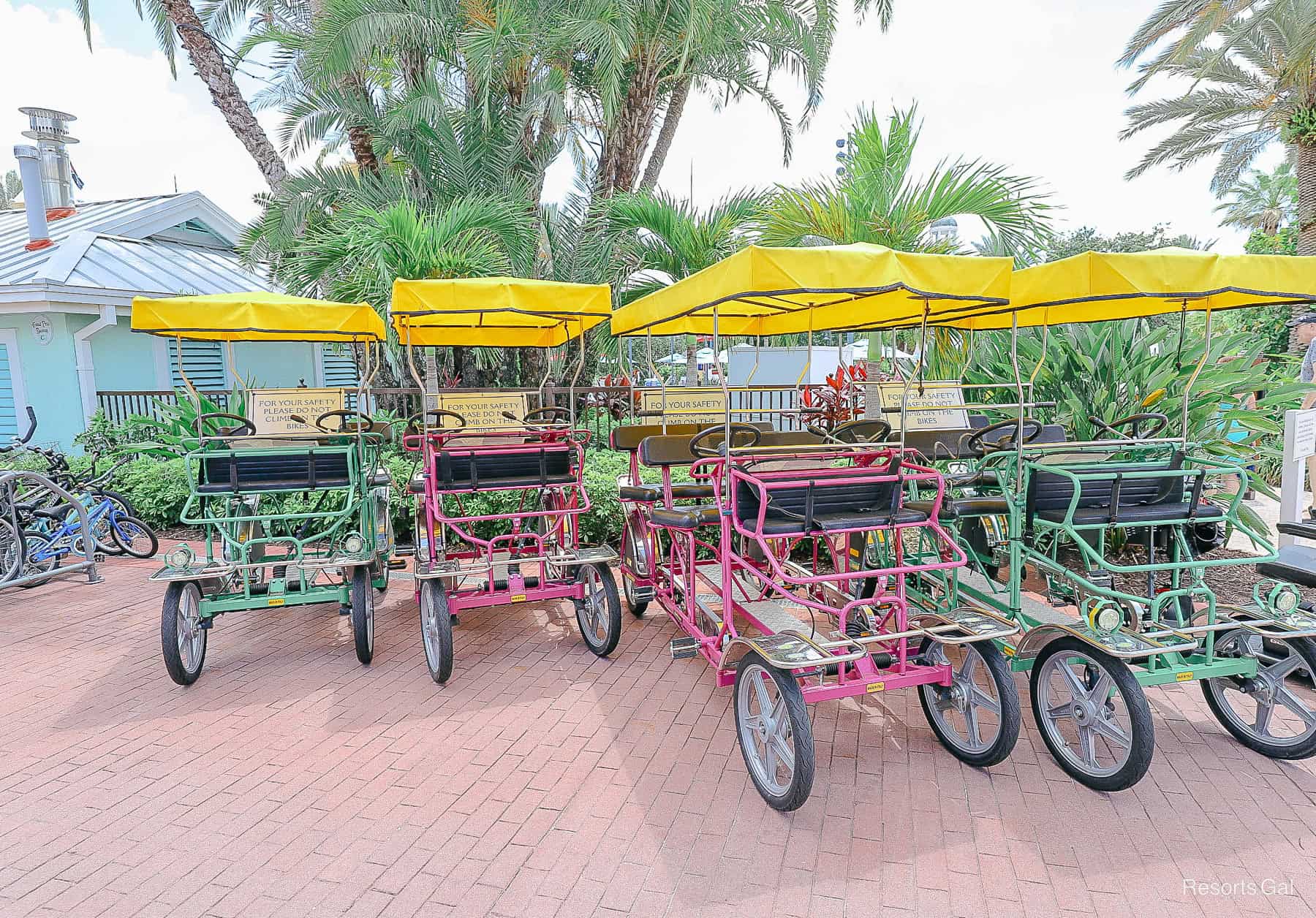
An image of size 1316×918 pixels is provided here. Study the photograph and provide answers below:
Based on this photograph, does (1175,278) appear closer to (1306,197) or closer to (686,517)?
(686,517)

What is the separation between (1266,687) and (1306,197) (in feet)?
51.0

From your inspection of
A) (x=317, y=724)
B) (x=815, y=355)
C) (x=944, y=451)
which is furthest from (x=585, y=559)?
(x=815, y=355)

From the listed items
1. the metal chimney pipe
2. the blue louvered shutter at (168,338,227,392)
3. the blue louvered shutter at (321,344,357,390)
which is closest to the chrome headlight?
the blue louvered shutter at (168,338,227,392)

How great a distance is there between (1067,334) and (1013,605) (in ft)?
14.0

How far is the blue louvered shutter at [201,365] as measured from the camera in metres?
13.0

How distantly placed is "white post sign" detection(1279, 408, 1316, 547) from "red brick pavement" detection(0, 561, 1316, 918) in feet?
5.07

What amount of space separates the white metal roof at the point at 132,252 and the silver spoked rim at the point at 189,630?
8020 mm

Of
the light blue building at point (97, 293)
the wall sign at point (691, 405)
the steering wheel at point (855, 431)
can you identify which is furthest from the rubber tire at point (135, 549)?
the steering wheel at point (855, 431)

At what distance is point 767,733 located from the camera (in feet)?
11.1

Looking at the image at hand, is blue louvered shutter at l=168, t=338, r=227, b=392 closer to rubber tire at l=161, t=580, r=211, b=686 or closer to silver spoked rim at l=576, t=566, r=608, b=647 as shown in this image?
rubber tire at l=161, t=580, r=211, b=686

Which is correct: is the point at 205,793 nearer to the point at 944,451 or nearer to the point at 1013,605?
the point at 1013,605

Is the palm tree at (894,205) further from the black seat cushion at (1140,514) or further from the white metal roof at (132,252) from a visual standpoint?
the white metal roof at (132,252)

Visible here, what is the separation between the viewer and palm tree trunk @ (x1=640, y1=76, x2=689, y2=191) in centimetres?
1229

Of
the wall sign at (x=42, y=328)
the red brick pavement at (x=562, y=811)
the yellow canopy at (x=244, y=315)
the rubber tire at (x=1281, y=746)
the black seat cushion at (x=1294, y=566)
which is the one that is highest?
the wall sign at (x=42, y=328)
